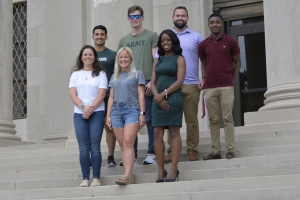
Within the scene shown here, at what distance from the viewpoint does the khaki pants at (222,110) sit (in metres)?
9.41

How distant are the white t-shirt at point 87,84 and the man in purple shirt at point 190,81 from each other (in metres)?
1.19

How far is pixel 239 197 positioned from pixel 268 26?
15.6 ft

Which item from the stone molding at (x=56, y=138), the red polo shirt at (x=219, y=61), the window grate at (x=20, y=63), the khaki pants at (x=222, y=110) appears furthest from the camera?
the window grate at (x=20, y=63)

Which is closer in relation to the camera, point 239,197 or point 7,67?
point 239,197

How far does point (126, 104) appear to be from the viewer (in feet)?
30.2

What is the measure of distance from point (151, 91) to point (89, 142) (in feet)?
3.69

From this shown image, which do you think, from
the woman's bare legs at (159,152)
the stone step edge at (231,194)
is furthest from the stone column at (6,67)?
the stone step edge at (231,194)

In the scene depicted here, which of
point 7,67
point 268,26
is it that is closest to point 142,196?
point 268,26

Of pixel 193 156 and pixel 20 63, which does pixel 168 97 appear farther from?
pixel 20 63

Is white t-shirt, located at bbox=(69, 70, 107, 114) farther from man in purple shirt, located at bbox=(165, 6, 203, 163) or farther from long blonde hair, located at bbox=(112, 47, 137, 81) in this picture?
man in purple shirt, located at bbox=(165, 6, 203, 163)

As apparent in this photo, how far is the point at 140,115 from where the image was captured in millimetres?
9141

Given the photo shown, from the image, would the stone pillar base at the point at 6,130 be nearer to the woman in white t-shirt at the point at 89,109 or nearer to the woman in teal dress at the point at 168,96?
the woman in white t-shirt at the point at 89,109

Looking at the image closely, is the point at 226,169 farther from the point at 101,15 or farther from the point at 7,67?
the point at 7,67

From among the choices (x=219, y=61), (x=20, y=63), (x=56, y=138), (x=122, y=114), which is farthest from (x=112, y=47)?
(x=20, y=63)
